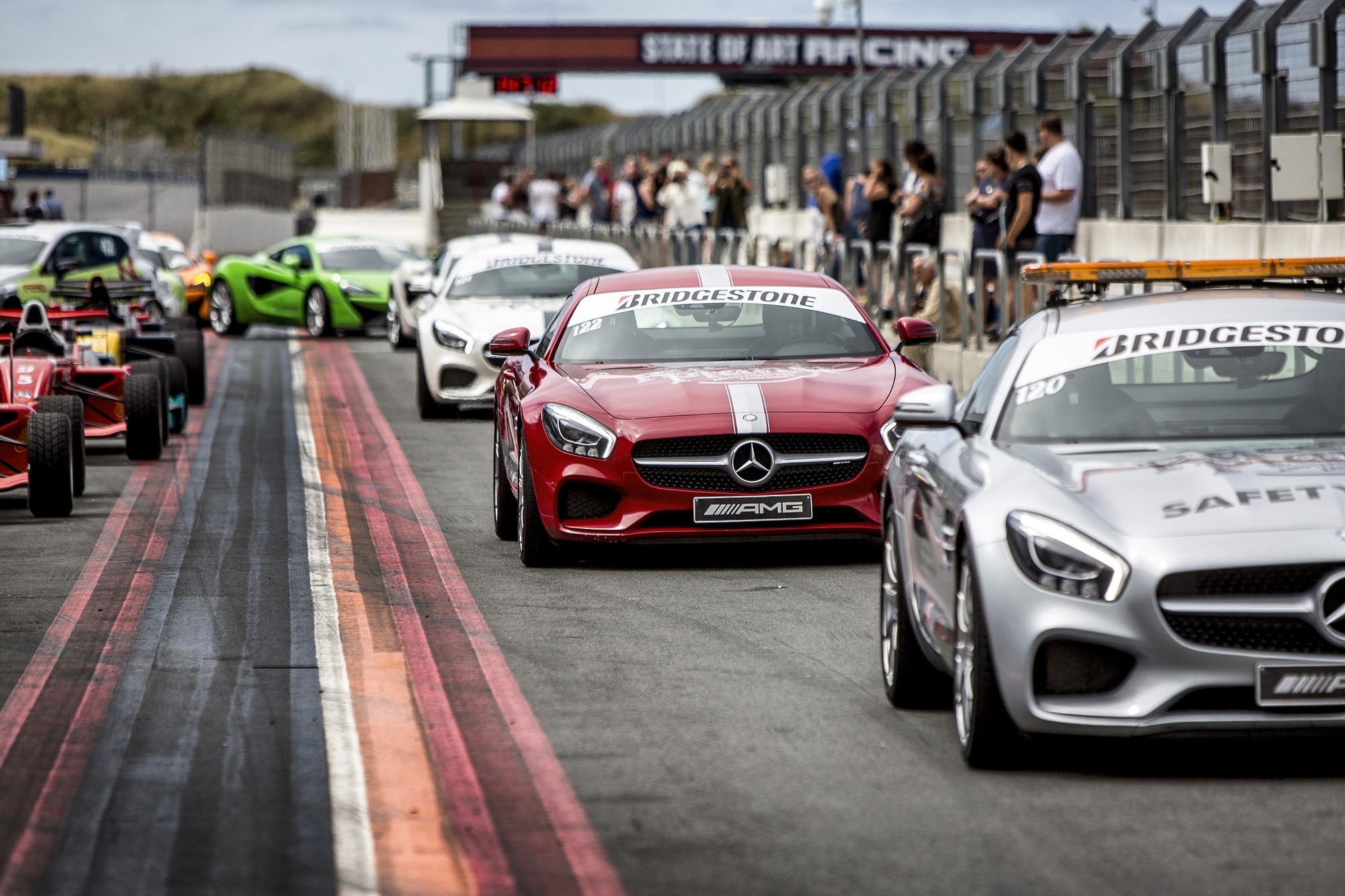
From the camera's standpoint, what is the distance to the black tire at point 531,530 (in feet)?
33.2

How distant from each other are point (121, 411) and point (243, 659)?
793 cm

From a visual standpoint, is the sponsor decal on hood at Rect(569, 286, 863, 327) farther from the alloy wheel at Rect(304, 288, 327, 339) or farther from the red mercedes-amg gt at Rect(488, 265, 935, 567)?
the alloy wheel at Rect(304, 288, 327, 339)

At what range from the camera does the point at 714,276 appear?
11.7 m

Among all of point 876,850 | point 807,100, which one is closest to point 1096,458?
point 876,850

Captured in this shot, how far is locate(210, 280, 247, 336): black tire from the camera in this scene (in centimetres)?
3022

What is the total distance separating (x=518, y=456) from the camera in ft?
34.3

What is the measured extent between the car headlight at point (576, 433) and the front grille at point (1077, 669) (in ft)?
14.4

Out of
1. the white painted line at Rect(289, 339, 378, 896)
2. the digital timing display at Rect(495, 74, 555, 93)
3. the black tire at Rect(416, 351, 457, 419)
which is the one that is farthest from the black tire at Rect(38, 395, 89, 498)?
the digital timing display at Rect(495, 74, 555, 93)

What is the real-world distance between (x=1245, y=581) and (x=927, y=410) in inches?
49.1

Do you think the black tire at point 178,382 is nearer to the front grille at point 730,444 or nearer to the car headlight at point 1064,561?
the front grille at point 730,444

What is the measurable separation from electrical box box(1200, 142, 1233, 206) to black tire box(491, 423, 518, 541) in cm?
794

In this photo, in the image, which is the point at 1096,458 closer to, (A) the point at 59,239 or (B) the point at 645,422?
(B) the point at 645,422

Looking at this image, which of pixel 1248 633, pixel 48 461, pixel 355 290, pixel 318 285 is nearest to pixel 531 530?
pixel 48 461

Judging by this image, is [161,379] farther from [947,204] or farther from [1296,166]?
[947,204]
